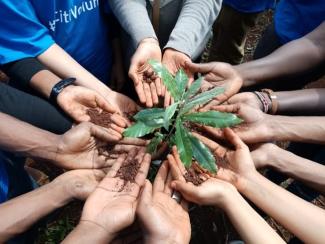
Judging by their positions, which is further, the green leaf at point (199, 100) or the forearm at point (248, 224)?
the green leaf at point (199, 100)

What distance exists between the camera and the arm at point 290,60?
186 centimetres

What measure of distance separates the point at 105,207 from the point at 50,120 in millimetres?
603

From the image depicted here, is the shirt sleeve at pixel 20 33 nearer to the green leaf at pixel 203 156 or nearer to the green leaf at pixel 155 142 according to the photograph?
the green leaf at pixel 155 142

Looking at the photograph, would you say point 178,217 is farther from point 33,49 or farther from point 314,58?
point 314,58

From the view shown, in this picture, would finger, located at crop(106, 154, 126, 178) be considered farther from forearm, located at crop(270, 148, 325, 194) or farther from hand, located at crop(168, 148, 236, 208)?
forearm, located at crop(270, 148, 325, 194)

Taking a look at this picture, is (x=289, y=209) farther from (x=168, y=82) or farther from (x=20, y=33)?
(x=20, y=33)

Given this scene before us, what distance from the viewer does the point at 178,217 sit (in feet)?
4.56

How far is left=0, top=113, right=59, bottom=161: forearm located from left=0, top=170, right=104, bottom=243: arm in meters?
0.16

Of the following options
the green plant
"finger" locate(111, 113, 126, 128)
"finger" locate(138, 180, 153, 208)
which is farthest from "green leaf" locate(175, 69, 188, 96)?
"finger" locate(138, 180, 153, 208)

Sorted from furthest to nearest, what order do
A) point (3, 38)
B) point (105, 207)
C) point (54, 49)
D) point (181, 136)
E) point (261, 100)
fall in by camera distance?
point (261, 100), point (54, 49), point (3, 38), point (181, 136), point (105, 207)

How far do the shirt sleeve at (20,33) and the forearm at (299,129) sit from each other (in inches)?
46.1

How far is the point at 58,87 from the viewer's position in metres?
1.70

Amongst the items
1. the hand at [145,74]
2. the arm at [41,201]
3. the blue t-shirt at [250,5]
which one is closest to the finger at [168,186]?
A: the arm at [41,201]

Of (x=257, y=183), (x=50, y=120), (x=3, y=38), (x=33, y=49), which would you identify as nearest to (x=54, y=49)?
(x=33, y=49)
